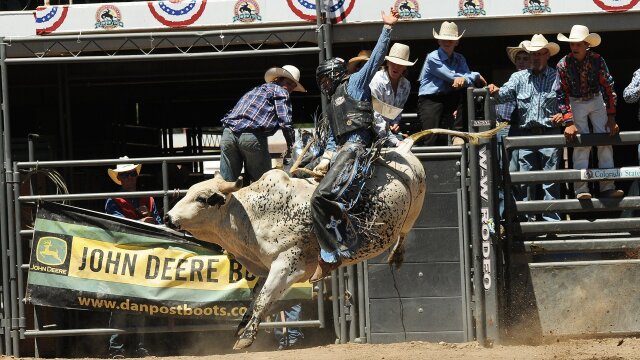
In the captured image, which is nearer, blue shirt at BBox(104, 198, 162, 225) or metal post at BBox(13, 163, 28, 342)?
metal post at BBox(13, 163, 28, 342)

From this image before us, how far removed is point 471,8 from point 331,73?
128 inches

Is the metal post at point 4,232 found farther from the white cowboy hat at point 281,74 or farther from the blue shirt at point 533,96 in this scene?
the blue shirt at point 533,96

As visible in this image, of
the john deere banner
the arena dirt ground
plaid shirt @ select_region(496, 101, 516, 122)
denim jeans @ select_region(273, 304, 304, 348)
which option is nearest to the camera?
the arena dirt ground

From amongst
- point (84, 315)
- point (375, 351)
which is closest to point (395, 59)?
point (375, 351)

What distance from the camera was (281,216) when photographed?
30.0 feet

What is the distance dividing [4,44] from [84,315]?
3155 millimetres

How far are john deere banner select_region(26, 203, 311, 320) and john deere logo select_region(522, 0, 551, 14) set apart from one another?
3.79 meters

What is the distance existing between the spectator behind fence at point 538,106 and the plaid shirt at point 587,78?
0.34 metres

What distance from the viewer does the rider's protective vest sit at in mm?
8961

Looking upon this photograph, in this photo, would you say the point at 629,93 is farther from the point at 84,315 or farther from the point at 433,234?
the point at 84,315

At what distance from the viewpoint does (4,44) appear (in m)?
11.0

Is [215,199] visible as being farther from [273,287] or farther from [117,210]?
[117,210]

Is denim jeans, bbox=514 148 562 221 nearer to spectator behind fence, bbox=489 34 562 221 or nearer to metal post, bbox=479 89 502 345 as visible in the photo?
spectator behind fence, bbox=489 34 562 221

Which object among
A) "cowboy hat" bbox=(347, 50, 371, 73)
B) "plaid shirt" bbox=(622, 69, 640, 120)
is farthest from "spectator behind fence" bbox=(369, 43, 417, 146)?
"plaid shirt" bbox=(622, 69, 640, 120)
